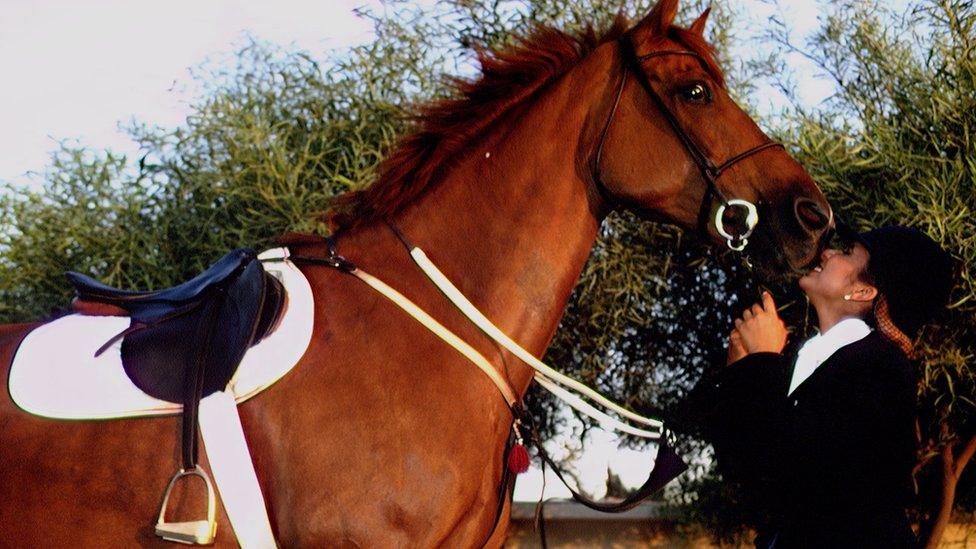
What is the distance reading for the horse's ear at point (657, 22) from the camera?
3217 mm

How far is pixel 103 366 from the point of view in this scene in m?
2.88

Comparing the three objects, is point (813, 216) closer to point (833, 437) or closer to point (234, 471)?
point (833, 437)

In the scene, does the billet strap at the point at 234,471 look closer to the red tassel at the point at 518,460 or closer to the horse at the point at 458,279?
the horse at the point at 458,279

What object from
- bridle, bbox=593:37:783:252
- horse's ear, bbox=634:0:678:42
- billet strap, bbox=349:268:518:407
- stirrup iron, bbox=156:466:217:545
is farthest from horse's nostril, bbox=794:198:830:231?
stirrup iron, bbox=156:466:217:545

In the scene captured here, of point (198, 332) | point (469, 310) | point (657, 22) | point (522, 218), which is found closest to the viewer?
point (198, 332)

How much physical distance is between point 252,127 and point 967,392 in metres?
4.34

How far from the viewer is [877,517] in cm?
313

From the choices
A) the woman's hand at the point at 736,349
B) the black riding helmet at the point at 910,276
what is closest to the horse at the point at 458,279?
the woman's hand at the point at 736,349

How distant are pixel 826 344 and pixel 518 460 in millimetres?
1164

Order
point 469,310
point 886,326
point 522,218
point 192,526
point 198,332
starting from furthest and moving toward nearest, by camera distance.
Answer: point 886,326, point 522,218, point 469,310, point 198,332, point 192,526

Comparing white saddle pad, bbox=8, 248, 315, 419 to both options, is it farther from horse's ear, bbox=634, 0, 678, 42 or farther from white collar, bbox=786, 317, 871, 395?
white collar, bbox=786, 317, 871, 395

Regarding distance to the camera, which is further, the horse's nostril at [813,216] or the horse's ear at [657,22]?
the horse's ear at [657,22]

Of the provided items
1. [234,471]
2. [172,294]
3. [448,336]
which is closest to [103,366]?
[172,294]

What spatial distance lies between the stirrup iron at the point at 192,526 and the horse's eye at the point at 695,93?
5.73ft
